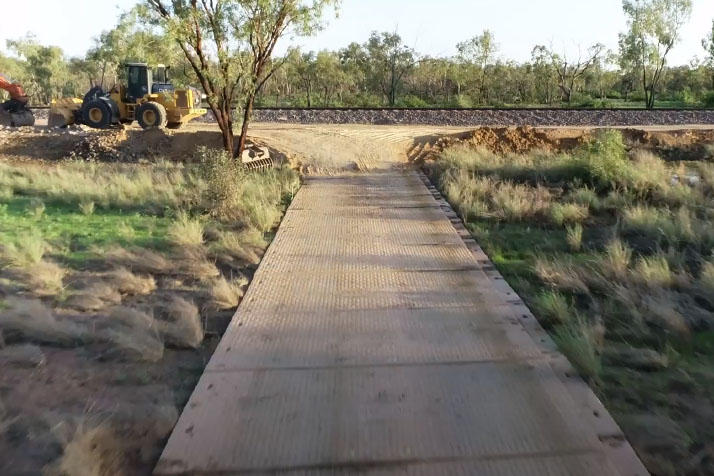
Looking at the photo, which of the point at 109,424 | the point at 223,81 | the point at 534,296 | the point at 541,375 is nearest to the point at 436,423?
the point at 541,375

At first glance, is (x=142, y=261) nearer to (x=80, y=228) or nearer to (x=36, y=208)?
(x=80, y=228)

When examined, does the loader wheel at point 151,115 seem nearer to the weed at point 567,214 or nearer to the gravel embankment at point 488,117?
the gravel embankment at point 488,117

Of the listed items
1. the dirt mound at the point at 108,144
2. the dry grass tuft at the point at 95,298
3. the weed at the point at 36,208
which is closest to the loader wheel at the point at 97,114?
the dirt mound at the point at 108,144

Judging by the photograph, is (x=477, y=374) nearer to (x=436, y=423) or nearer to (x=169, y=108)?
(x=436, y=423)

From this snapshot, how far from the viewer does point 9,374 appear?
602 cm

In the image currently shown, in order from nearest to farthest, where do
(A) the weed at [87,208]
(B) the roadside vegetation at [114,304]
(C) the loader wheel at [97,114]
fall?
(B) the roadside vegetation at [114,304] → (A) the weed at [87,208] → (C) the loader wheel at [97,114]

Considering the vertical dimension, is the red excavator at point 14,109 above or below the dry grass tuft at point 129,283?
above

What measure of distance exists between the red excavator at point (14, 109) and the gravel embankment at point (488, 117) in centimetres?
1111

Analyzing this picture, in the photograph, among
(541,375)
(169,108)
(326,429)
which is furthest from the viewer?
(169,108)

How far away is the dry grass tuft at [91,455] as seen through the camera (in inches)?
171

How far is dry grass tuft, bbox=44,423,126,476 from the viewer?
4.36m

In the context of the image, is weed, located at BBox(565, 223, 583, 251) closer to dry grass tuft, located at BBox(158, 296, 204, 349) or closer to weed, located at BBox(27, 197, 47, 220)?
dry grass tuft, located at BBox(158, 296, 204, 349)

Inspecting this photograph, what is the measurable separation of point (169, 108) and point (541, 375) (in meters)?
25.6

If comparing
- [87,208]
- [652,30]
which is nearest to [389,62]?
[652,30]
